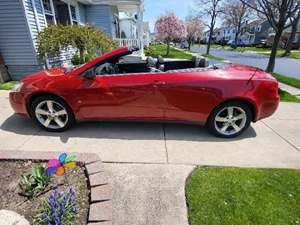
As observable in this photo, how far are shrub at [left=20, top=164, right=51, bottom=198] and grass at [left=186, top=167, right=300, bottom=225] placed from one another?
154cm

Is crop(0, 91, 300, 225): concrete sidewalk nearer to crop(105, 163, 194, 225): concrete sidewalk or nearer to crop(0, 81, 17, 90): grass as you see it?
crop(105, 163, 194, 225): concrete sidewalk

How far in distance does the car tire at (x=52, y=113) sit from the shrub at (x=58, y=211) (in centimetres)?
182

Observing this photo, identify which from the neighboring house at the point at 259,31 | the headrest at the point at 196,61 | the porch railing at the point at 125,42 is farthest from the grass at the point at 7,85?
the neighboring house at the point at 259,31

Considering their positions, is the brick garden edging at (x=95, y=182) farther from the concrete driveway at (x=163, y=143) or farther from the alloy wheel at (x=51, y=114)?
the alloy wheel at (x=51, y=114)

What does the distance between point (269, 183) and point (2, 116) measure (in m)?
4.88

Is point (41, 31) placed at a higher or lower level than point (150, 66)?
higher

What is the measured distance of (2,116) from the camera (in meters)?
4.41

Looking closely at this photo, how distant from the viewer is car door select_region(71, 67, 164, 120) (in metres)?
3.38

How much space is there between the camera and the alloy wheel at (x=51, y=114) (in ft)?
11.8

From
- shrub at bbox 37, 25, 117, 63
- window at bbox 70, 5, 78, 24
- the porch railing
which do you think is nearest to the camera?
shrub at bbox 37, 25, 117, 63

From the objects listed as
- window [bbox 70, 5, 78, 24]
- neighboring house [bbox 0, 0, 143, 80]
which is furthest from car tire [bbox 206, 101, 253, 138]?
window [bbox 70, 5, 78, 24]

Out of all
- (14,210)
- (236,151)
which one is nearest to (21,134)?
(14,210)

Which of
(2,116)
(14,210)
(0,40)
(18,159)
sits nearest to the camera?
(14,210)

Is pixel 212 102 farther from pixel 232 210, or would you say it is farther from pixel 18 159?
pixel 18 159
